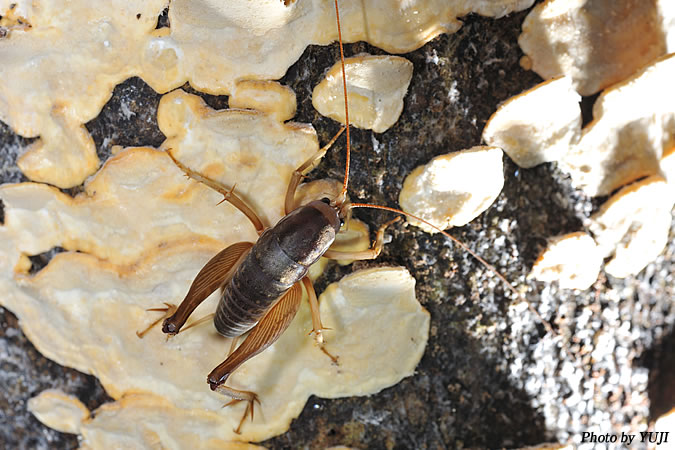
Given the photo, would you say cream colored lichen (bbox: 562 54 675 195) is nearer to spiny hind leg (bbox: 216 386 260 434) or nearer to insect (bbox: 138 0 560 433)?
insect (bbox: 138 0 560 433)

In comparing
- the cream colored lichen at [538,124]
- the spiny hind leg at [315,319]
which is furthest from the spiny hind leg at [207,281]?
the cream colored lichen at [538,124]

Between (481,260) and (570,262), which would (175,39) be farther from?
(570,262)

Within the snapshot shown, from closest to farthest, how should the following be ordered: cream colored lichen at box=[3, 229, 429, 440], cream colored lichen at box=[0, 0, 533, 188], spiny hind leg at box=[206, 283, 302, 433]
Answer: cream colored lichen at box=[0, 0, 533, 188]
spiny hind leg at box=[206, 283, 302, 433]
cream colored lichen at box=[3, 229, 429, 440]

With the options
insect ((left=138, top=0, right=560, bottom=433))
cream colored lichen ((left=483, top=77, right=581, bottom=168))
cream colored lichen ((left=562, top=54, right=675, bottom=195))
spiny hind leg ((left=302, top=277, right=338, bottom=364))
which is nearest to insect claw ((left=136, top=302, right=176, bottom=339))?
insect ((left=138, top=0, right=560, bottom=433))

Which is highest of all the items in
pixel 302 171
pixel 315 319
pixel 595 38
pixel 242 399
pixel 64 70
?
pixel 595 38

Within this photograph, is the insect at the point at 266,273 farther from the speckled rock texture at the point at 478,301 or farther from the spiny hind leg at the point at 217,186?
the speckled rock texture at the point at 478,301

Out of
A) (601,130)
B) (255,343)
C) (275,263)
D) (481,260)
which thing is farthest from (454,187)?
(255,343)

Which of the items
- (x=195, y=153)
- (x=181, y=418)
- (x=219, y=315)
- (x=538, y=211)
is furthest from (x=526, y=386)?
(x=195, y=153)
